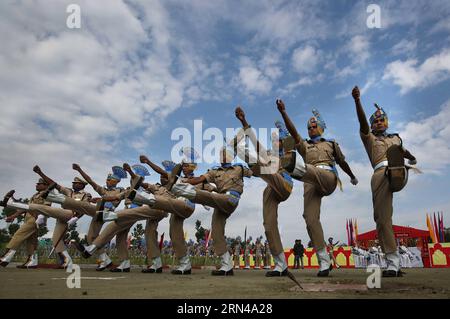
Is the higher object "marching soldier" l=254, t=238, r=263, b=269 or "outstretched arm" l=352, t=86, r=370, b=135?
"outstretched arm" l=352, t=86, r=370, b=135

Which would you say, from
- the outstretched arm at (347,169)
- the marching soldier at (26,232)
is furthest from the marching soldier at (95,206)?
the outstretched arm at (347,169)

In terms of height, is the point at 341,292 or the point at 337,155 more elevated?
the point at 337,155

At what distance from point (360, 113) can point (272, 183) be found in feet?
5.48

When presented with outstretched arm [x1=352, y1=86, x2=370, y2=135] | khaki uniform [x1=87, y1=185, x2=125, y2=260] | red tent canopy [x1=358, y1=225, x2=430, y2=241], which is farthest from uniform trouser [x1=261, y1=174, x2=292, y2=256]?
red tent canopy [x1=358, y1=225, x2=430, y2=241]

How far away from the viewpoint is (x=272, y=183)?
561 cm

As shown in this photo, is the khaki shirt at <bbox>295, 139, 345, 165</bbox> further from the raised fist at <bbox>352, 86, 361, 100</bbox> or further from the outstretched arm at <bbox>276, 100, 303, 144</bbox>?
the raised fist at <bbox>352, 86, 361, 100</bbox>

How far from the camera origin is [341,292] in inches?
→ 120

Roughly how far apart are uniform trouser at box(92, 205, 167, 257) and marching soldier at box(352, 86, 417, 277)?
4347mm

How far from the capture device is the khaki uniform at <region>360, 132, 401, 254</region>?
16.9 ft

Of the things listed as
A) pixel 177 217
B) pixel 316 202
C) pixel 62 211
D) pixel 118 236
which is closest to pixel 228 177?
pixel 177 217
